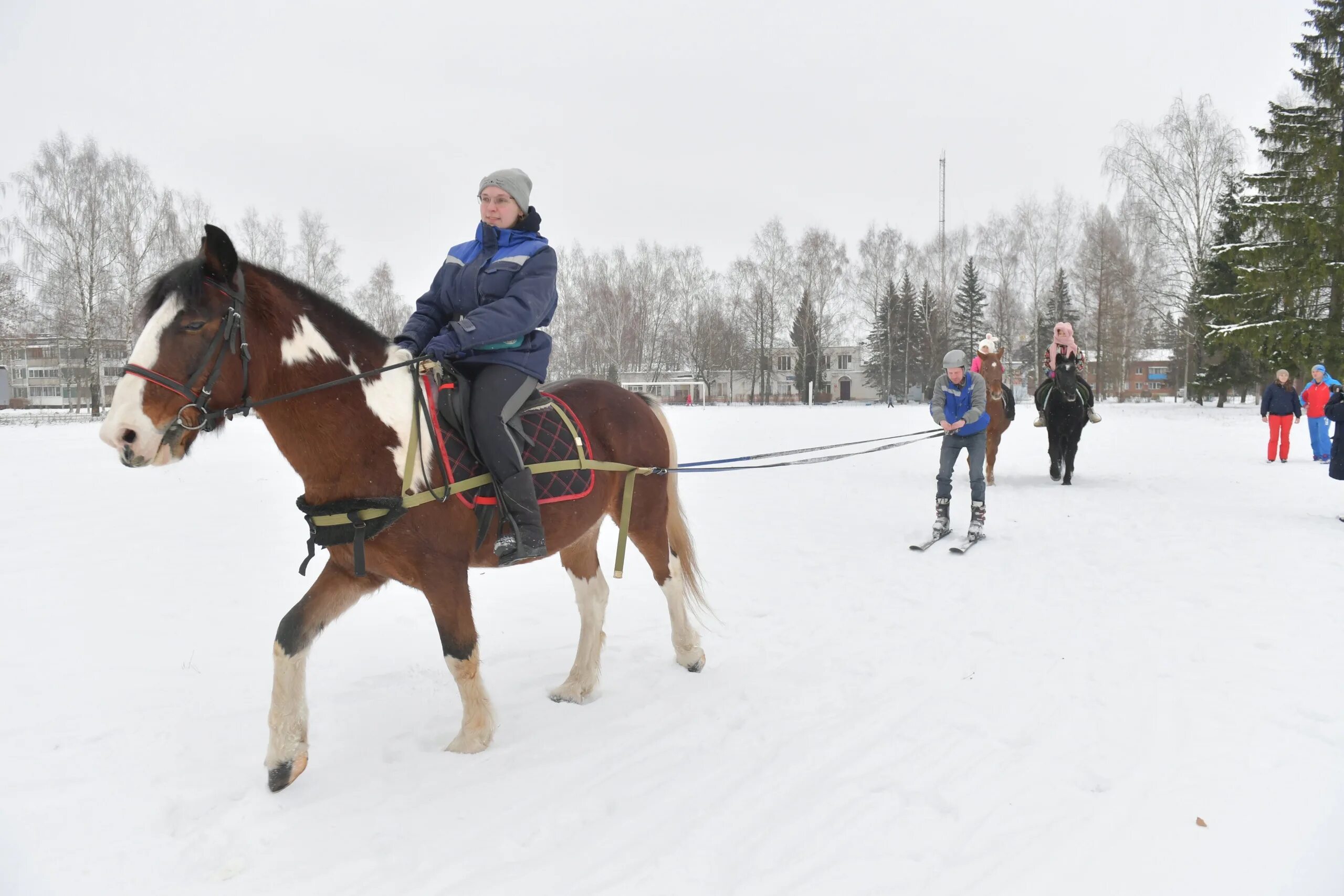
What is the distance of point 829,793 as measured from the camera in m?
2.84

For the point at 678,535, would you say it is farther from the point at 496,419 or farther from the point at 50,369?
the point at 50,369

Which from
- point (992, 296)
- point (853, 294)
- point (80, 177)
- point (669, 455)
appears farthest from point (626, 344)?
point (669, 455)

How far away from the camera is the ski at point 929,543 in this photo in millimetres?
7164

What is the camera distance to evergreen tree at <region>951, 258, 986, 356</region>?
160 feet

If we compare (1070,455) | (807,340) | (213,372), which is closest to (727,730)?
(213,372)

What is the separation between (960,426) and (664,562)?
4.56m

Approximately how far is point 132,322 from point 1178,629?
5.89 metres

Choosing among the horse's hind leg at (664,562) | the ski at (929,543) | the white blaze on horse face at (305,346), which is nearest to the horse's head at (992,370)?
the ski at (929,543)

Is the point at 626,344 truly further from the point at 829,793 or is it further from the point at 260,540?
the point at 829,793

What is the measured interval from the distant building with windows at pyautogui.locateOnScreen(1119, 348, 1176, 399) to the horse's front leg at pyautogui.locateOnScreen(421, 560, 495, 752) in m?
76.8

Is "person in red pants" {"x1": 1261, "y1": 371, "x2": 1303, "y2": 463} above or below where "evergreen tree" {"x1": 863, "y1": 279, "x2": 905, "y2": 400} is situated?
below

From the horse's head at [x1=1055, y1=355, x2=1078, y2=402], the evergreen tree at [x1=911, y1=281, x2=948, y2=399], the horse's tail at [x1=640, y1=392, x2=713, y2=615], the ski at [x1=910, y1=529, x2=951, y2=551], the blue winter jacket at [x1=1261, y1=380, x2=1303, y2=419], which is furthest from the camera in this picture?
the evergreen tree at [x1=911, y1=281, x2=948, y2=399]

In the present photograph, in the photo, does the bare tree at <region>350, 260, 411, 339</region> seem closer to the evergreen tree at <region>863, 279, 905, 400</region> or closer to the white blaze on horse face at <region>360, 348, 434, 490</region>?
the evergreen tree at <region>863, 279, 905, 400</region>

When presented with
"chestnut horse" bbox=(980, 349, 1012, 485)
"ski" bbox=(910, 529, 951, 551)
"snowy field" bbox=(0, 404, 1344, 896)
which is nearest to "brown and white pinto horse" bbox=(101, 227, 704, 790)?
"snowy field" bbox=(0, 404, 1344, 896)
